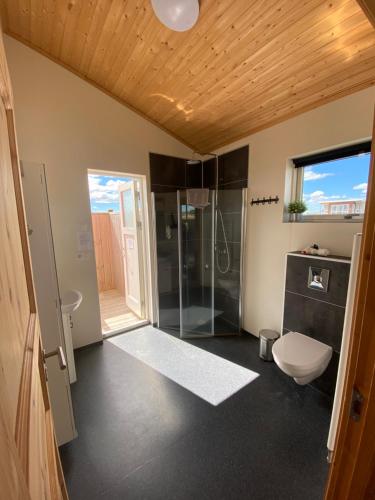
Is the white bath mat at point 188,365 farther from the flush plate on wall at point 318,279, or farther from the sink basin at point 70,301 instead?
the flush plate on wall at point 318,279

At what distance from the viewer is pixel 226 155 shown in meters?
2.80

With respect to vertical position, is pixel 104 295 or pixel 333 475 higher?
pixel 333 475

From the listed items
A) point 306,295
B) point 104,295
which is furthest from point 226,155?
point 104,295

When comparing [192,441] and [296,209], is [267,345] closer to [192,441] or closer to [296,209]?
[192,441]

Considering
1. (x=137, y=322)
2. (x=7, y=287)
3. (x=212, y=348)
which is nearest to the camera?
(x=7, y=287)

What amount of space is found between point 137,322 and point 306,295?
89.0 inches

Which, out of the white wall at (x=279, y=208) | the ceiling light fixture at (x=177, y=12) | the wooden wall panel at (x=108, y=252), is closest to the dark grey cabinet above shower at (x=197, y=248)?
the white wall at (x=279, y=208)

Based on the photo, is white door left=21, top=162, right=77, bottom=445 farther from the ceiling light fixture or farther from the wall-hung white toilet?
the wall-hung white toilet

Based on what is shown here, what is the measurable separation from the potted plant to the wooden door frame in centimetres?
157

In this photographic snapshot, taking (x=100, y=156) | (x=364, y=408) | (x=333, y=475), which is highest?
(x=100, y=156)

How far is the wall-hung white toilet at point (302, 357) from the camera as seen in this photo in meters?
1.64

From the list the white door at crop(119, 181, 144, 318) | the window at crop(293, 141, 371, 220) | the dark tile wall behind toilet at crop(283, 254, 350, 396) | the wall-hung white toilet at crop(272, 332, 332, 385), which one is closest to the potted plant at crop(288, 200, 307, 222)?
the window at crop(293, 141, 371, 220)

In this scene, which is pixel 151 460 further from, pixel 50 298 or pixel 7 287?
pixel 7 287

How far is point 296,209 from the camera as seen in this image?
2.14m
